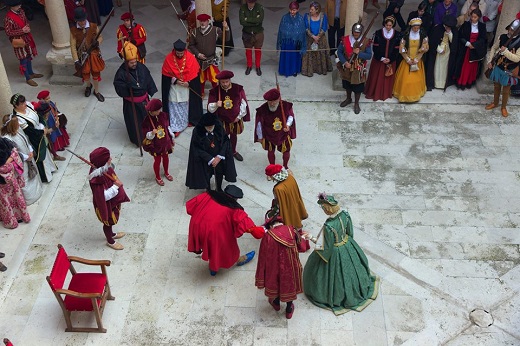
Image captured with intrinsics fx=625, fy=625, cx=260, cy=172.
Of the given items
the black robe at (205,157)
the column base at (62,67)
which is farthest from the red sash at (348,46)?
the column base at (62,67)

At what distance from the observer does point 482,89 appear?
1063 cm

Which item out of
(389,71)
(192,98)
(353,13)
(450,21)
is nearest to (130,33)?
(192,98)

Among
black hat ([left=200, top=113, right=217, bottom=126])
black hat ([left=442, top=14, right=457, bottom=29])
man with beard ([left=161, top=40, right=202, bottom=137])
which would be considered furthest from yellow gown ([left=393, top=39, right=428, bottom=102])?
black hat ([left=200, top=113, right=217, bottom=126])

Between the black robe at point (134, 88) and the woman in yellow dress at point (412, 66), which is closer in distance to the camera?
the black robe at point (134, 88)

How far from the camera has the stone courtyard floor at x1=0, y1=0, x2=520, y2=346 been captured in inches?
273

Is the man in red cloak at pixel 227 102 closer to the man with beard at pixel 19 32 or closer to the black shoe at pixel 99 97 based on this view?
the black shoe at pixel 99 97

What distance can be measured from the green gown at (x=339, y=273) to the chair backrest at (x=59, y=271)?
2630 mm

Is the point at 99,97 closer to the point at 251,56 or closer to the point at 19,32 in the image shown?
the point at 19,32

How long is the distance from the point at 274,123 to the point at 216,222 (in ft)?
6.78

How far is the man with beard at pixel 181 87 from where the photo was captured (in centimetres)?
933

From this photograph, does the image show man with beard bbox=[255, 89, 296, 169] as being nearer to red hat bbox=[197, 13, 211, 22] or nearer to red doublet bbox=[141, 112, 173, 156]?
red doublet bbox=[141, 112, 173, 156]

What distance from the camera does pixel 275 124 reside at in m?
8.33

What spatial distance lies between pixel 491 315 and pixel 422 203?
195 centimetres

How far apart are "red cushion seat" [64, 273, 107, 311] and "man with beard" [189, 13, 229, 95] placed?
14.0ft
